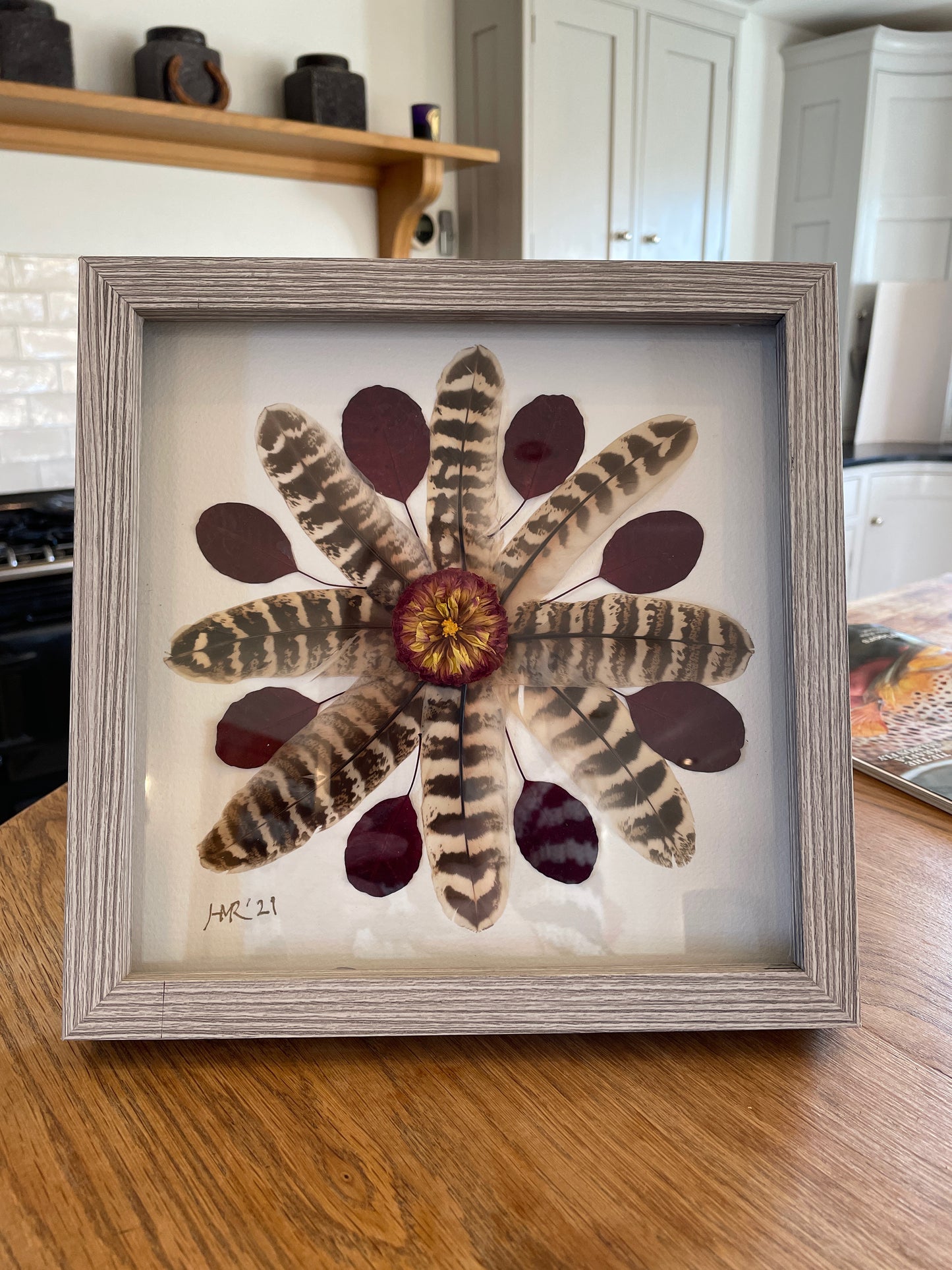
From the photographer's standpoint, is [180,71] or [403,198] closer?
[180,71]

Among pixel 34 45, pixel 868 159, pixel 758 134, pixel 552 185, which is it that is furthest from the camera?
pixel 758 134

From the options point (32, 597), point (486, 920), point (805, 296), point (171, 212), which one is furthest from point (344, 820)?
point (171, 212)

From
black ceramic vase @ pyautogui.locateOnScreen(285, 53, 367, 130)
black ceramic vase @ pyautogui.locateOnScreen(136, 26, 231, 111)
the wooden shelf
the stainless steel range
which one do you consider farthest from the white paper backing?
black ceramic vase @ pyautogui.locateOnScreen(285, 53, 367, 130)

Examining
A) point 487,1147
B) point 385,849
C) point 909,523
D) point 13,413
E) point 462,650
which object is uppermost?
point 13,413

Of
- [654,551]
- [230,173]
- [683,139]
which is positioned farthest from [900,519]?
[654,551]

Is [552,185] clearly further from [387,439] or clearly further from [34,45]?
[387,439]

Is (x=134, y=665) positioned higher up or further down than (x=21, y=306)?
further down

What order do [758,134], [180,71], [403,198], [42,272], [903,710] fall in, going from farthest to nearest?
[758,134]
[403,198]
[42,272]
[180,71]
[903,710]
